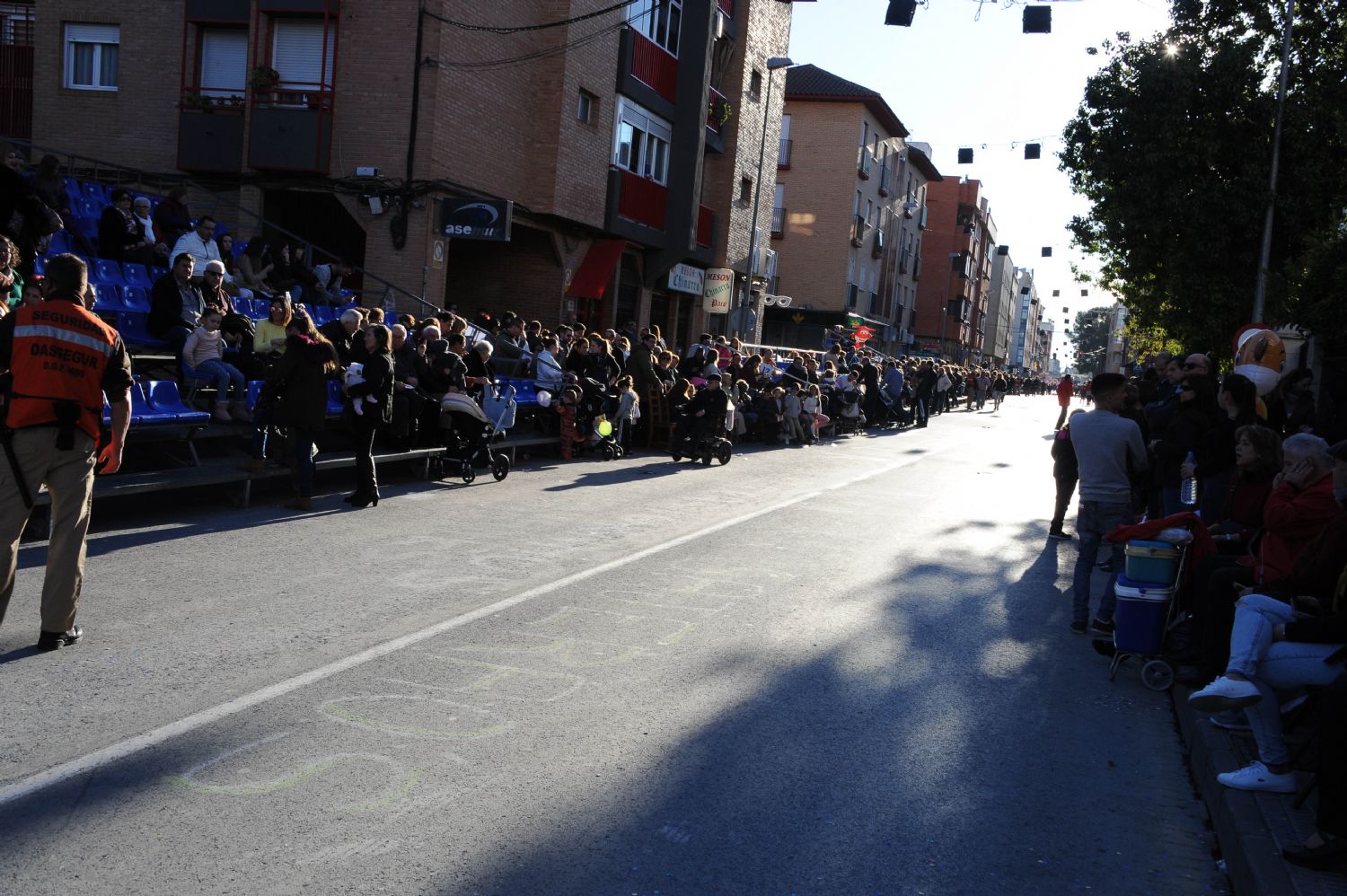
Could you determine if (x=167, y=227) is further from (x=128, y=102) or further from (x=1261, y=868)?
(x=1261, y=868)

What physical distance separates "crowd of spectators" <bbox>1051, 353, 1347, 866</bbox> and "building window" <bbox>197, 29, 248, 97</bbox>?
18.1 meters

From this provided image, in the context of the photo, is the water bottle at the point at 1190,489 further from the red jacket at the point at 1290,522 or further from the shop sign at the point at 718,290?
the shop sign at the point at 718,290

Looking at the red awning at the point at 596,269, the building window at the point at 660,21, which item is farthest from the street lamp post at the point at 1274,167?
the red awning at the point at 596,269

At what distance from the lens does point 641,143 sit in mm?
28734

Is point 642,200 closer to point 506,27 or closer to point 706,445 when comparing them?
point 506,27

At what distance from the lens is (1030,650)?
745cm

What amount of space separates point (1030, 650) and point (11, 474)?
5991mm

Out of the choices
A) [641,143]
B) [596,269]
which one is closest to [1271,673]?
[596,269]

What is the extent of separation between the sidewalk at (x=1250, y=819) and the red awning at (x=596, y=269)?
71.1 feet

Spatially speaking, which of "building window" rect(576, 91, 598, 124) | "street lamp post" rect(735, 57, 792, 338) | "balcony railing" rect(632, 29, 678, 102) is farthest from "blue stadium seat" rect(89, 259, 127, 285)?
"street lamp post" rect(735, 57, 792, 338)

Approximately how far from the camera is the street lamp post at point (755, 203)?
33322 millimetres

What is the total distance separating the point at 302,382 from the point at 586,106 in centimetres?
1736

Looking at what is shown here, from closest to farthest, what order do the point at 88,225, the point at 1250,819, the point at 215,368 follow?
the point at 1250,819 → the point at 215,368 → the point at 88,225

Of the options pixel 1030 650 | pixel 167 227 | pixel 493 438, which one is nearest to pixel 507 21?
pixel 167 227
